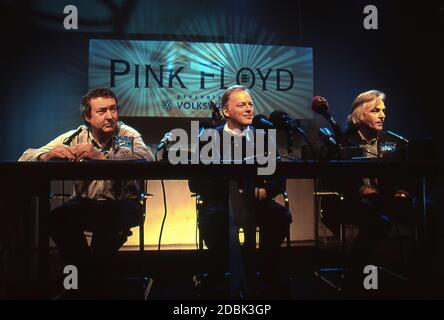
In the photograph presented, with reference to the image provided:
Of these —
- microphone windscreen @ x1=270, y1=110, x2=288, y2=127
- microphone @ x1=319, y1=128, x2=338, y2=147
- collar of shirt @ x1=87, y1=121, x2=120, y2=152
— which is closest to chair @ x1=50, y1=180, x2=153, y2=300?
collar of shirt @ x1=87, y1=121, x2=120, y2=152

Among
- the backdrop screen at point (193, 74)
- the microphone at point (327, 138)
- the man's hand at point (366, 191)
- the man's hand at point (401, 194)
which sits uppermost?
the backdrop screen at point (193, 74)

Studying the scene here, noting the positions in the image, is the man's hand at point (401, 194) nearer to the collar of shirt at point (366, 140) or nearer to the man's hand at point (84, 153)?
the collar of shirt at point (366, 140)

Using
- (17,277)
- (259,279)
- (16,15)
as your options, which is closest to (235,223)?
(259,279)

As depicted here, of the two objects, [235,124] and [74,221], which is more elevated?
[235,124]

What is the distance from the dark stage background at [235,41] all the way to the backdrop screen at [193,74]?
0.78ft

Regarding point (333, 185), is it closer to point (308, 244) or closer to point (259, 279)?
point (259, 279)

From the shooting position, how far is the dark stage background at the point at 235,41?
12.6 ft

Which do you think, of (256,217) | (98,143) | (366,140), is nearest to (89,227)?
(98,143)

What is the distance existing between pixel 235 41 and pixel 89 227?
264cm

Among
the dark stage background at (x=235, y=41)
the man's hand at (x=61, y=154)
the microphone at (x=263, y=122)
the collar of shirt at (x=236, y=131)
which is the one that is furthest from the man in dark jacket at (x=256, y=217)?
the dark stage background at (x=235, y=41)

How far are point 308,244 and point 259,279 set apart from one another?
179cm

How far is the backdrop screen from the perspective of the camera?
3711 millimetres

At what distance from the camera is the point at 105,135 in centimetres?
240

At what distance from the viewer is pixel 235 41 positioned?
405 centimetres
